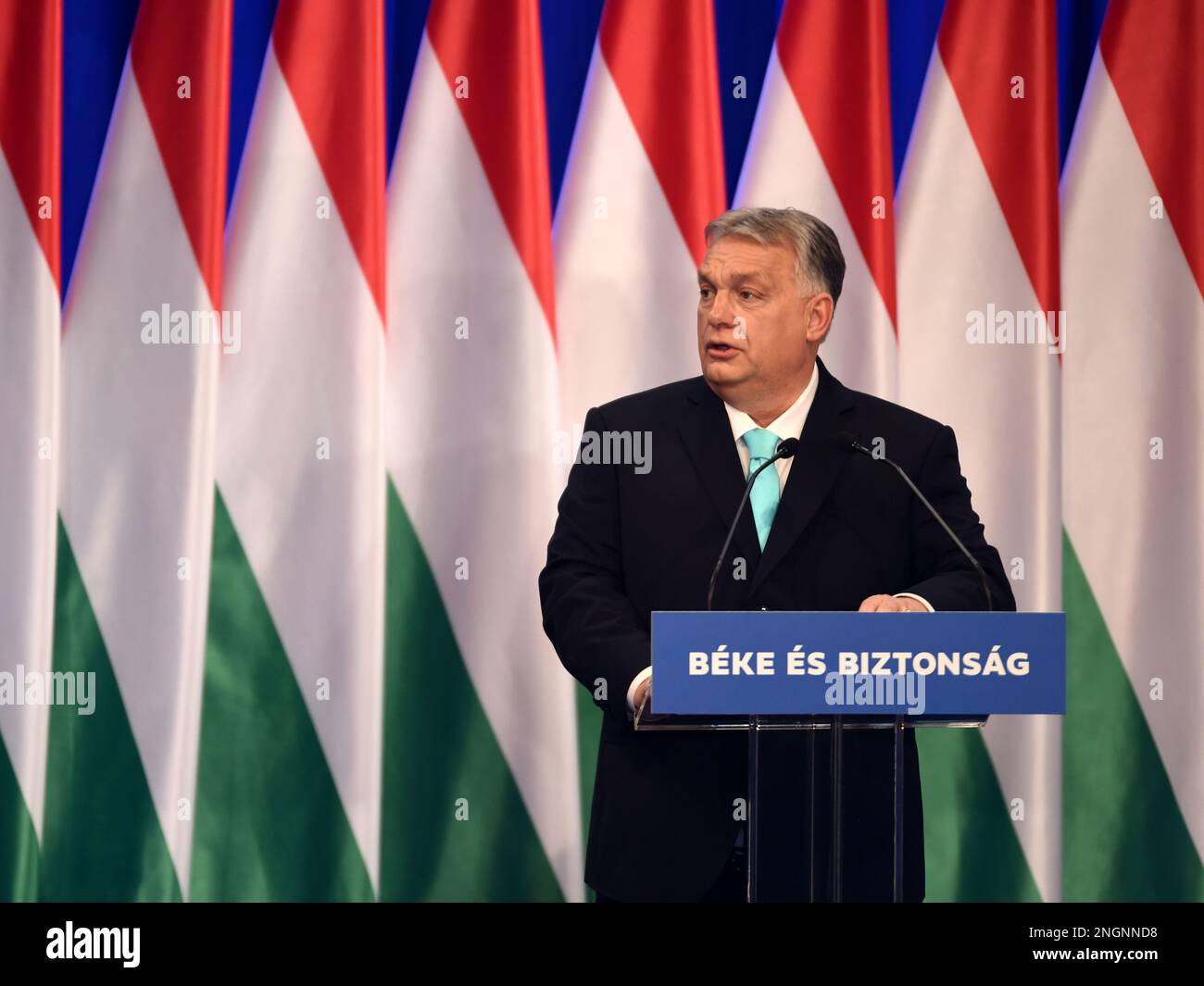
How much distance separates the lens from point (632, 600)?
2.57 meters

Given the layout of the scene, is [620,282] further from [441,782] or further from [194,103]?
[441,782]

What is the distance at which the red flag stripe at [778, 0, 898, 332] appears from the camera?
339 cm

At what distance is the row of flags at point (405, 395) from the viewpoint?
3379 mm

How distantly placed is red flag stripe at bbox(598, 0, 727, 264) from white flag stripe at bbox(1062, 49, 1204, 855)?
931mm

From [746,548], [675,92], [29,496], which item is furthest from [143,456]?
[746,548]

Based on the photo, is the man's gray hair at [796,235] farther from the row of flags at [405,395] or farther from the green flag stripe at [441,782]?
the green flag stripe at [441,782]

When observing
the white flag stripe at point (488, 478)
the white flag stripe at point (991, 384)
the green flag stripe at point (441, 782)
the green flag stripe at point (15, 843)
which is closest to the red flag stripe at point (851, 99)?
the white flag stripe at point (991, 384)

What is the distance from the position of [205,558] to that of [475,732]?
2.46ft

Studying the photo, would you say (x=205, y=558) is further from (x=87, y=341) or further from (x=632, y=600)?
(x=632, y=600)

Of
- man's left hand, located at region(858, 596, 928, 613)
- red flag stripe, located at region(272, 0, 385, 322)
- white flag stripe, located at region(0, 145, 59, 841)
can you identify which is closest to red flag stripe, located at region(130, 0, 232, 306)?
red flag stripe, located at region(272, 0, 385, 322)

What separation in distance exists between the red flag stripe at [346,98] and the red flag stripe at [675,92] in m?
0.56

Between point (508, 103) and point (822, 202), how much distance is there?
2.56ft

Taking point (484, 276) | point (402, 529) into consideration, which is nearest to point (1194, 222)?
point (484, 276)

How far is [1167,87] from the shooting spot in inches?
137
